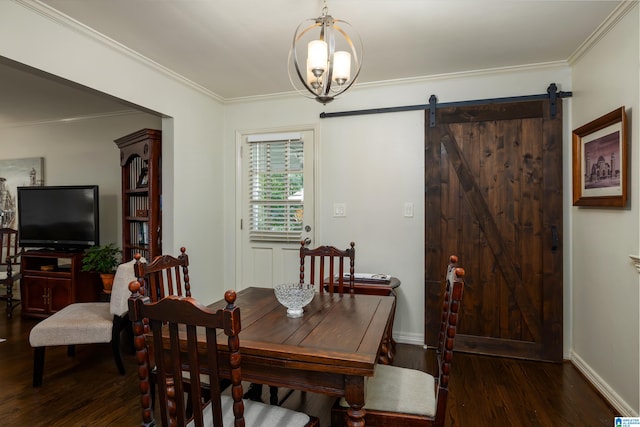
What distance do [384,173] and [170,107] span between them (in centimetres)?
204

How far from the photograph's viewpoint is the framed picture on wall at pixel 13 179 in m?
5.05

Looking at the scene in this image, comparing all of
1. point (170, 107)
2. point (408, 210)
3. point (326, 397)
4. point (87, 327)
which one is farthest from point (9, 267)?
point (408, 210)

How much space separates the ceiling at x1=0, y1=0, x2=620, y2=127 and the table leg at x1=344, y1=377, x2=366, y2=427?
2023 mm

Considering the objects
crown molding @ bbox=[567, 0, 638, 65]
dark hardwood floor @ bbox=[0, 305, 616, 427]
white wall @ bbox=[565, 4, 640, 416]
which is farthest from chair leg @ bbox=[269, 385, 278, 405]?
crown molding @ bbox=[567, 0, 638, 65]

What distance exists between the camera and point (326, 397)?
2473mm

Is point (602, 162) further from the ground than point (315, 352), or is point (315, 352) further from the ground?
point (602, 162)

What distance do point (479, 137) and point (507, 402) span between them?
206 cm

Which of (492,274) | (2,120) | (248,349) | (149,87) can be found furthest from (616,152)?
(2,120)

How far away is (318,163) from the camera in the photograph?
367 centimetres

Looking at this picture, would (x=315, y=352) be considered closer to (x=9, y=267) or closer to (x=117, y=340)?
(x=117, y=340)

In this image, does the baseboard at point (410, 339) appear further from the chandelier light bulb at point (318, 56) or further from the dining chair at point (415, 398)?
the chandelier light bulb at point (318, 56)

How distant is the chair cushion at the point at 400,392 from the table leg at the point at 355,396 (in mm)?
154

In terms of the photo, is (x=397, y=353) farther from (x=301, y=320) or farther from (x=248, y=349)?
(x=248, y=349)

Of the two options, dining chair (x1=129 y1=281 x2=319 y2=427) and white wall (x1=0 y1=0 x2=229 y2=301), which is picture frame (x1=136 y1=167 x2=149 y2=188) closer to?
white wall (x1=0 y1=0 x2=229 y2=301)
